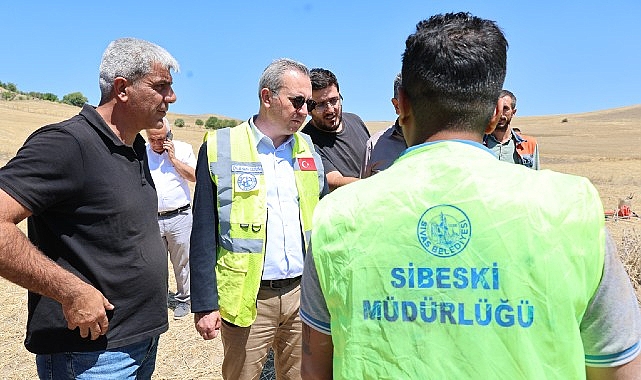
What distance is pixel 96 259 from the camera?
85.5 inches

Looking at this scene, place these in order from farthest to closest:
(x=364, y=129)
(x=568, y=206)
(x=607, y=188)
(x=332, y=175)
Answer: (x=607, y=188) < (x=364, y=129) < (x=332, y=175) < (x=568, y=206)

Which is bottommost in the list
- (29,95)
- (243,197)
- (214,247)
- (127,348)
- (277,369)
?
(277,369)

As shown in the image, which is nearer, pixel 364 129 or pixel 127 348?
pixel 127 348

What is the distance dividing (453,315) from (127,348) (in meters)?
1.60

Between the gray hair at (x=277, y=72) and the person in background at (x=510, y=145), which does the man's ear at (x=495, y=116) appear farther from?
the person in background at (x=510, y=145)

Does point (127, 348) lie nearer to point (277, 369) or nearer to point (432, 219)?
point (277, 369)

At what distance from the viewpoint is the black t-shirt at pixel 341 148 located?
406 cm

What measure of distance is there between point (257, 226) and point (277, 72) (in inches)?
34.6

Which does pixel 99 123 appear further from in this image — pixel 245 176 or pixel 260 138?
pixel 260 138

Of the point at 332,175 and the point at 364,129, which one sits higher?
the point at 364,129

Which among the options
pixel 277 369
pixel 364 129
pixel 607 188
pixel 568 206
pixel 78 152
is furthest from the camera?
pixel 607 188

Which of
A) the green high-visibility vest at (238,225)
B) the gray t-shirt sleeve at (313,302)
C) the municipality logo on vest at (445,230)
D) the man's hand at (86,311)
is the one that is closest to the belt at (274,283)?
the green high-visibility vest at (238,225)

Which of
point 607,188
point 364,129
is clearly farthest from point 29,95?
point 364,129

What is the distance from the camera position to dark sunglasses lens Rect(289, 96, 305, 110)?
3096 mm
